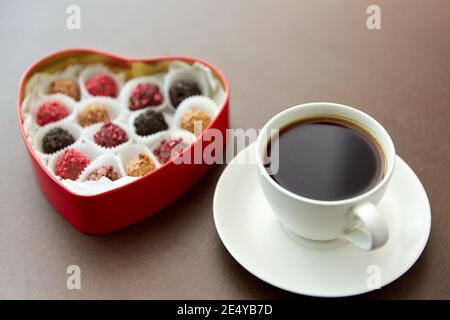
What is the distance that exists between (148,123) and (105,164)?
9cm

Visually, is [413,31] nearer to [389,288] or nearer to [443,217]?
[443,217]

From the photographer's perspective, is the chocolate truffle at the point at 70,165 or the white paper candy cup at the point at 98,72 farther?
the white paper candy cup at the point at 98,72

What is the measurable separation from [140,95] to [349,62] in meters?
0.37

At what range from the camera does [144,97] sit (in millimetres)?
875

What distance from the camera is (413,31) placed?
40.6 inches

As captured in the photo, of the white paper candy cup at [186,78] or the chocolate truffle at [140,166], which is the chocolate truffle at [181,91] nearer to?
the white paper candy cup at [186,78]

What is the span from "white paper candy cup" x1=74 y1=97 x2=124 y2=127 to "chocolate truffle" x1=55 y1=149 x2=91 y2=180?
10 centimetres

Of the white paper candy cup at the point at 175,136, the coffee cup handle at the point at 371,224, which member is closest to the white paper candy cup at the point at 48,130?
the white paper candy cup at the point at 175,136

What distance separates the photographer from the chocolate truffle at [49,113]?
846 mm

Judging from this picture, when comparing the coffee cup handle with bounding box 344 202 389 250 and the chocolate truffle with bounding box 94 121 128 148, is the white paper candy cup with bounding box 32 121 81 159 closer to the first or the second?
the chocolate truffle with bounding box 94 121 128 148

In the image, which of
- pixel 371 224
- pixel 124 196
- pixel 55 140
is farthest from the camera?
pixel 55 140

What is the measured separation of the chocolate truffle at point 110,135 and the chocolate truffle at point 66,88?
92mm

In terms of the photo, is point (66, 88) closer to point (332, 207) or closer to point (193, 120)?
point (193, 120)

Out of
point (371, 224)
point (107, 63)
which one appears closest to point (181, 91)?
point (107, 63)
